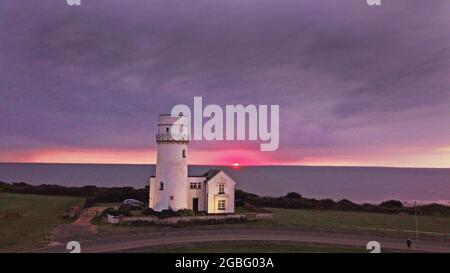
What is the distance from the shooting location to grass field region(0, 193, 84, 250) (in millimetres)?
20109

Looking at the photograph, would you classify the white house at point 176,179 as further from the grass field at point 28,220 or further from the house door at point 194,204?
the grass field at point 28,220

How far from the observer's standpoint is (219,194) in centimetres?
3044

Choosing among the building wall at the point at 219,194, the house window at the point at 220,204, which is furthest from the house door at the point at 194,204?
the house window at the point at 220,204

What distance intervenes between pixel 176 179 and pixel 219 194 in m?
3.94

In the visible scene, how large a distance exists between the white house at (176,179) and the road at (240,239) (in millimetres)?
6494

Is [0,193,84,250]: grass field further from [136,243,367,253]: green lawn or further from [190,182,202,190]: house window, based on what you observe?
[190,182,202,190]: house window

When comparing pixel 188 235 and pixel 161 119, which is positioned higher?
pixel 161 119

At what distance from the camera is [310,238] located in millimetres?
21438

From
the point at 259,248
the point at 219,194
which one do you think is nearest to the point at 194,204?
the point at 219,194

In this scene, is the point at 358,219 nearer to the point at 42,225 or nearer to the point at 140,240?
the point at 140,240

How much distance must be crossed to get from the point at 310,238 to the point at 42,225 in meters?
18.0
